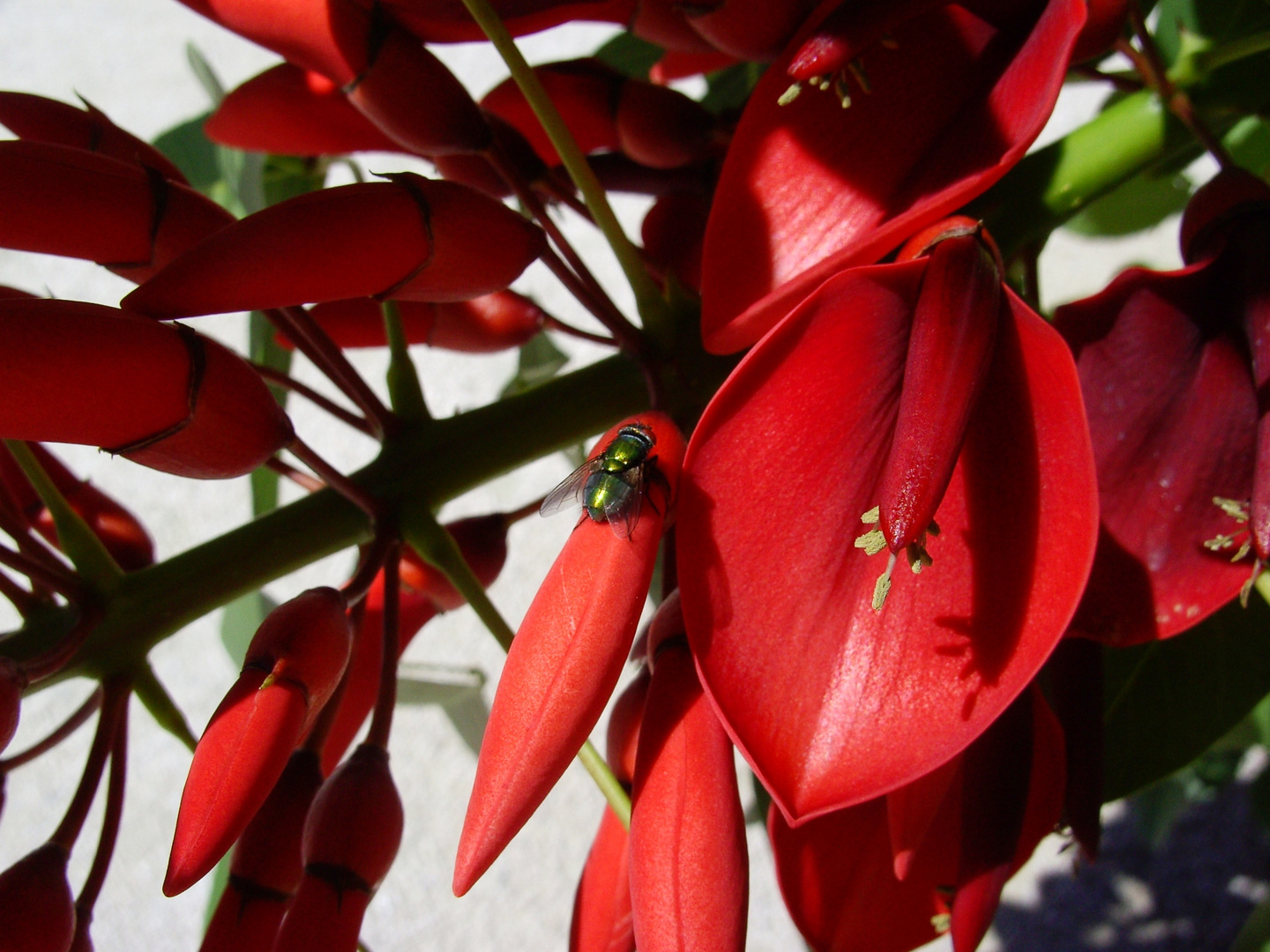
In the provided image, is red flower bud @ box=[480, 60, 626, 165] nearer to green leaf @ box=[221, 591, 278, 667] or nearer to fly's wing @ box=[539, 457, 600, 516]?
fly's wing @ box=[539, 457, 600, 516]

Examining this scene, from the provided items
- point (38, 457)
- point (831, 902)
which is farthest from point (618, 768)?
point (38, 457)

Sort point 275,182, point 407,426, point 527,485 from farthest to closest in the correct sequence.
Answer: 1. point 527,485
2. point 275,182
3. point 407,426

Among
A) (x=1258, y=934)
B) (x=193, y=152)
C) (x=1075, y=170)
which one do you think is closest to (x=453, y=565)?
(x=1075, y=170)

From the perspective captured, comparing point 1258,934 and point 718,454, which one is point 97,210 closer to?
point 718,454

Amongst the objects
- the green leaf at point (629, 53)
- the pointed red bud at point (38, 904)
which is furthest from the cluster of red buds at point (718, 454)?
the green leaf at point (629, 53)

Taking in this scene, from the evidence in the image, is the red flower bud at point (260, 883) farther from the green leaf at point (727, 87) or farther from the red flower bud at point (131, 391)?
the green leaf at point (727, 87)

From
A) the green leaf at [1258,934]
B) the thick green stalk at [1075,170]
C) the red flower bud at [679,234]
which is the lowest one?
the green leaf at [1258,934]

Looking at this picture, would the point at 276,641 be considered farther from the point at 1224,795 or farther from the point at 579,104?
the point at 1224,795

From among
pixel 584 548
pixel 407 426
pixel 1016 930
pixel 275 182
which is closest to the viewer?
pixel 584 548
